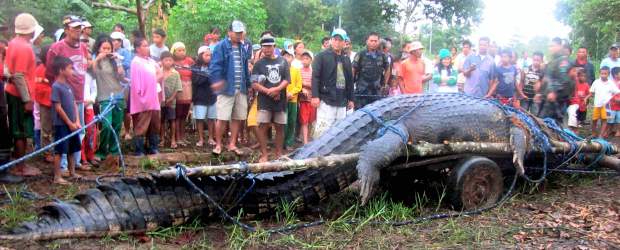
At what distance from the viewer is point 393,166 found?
14.7 feet

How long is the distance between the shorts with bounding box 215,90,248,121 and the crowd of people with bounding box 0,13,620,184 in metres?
0.01

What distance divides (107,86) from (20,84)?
1084 millimetres

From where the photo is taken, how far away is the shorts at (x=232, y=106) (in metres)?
6.64

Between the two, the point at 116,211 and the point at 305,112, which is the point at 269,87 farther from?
the point at 116,211

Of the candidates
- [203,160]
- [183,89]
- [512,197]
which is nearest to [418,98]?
[512,197]

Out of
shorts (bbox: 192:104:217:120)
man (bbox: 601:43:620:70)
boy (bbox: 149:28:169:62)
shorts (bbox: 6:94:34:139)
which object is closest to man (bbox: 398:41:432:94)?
shorts (bbox: 192:104:217:120)

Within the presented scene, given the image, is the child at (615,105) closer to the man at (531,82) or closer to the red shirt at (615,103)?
the red shirt at (615,103)

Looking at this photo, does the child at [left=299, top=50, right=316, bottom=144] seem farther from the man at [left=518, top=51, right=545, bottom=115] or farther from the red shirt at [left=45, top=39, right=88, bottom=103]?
the man at [left=518, top=51, right=545, bottom=115]

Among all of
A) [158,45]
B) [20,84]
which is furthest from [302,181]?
[158,45]

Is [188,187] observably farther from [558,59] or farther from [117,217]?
[558,59]

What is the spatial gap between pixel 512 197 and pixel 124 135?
511 cm

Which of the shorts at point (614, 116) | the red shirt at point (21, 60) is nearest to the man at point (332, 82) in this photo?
the red shirt at point (21, 60)

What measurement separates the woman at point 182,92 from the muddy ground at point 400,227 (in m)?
2.45

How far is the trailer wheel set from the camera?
4473 millimetres
